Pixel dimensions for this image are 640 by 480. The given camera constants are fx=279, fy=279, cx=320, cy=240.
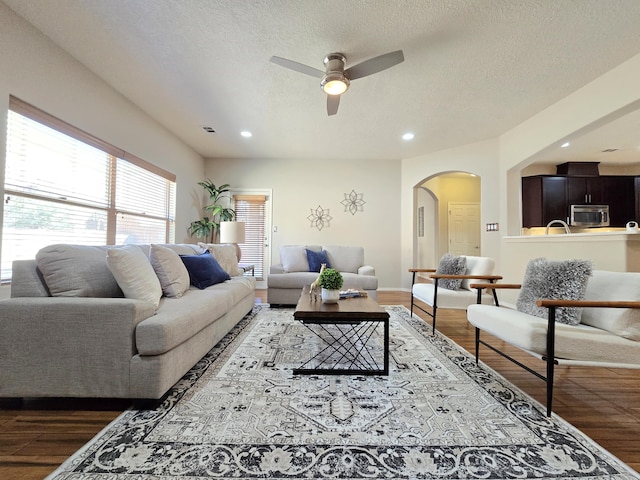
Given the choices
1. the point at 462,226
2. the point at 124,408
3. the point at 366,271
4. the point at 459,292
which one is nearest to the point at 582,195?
the point at 462,226

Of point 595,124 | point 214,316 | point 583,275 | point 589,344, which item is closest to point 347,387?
point 214,316

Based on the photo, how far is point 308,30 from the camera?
233cm

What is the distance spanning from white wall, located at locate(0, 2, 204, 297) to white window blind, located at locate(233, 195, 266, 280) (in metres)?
1.72

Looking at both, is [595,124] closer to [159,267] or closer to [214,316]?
[214,316]

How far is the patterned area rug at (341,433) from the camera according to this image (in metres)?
1.17

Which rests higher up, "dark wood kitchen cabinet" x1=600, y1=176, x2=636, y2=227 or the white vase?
"dark wood kitchen cabinet" x1=600, y1=176, x2=636, y2=227

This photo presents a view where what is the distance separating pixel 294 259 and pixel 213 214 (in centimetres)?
227

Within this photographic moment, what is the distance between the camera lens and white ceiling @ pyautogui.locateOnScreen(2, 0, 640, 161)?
2127 mm

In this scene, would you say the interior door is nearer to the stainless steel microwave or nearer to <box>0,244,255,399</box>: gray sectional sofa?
the stainless steel microwave

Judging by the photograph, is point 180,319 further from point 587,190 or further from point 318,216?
point 587,190

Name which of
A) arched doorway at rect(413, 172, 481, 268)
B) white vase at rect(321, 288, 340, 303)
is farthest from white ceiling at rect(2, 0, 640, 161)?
arched doorway at rect(413, 172, 481, 268)

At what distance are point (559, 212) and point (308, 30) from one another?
20.0 ft

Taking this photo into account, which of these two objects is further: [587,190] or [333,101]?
[587,190]

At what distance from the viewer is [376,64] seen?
2.38 meters
